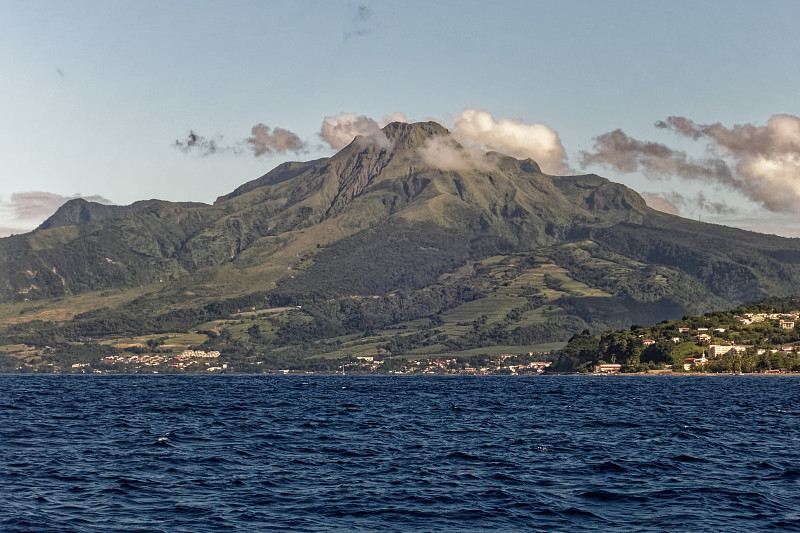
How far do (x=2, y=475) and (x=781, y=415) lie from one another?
100095 mm

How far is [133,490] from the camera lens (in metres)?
62.1

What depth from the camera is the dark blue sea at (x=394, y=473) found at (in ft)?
178

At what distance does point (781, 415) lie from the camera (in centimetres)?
13050

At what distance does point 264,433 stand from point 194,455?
19653mm

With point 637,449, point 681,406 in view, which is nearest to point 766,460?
point 637,449

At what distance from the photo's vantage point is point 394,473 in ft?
232

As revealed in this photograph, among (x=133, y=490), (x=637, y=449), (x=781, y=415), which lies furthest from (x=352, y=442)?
(x=781, y=415)

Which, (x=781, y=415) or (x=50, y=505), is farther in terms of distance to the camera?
(x=781, y=415)

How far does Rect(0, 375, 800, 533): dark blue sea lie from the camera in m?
54.2

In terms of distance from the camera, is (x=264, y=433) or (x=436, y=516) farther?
(x=264, y=433)

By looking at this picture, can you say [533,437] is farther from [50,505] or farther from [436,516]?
[50,505]

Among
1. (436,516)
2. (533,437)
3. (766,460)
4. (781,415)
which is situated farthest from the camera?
(781,415)

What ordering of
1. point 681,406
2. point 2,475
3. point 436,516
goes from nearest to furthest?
point 436,516 → point 2,475 → point 681,406

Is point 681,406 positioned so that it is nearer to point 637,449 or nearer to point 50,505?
point 637,449
